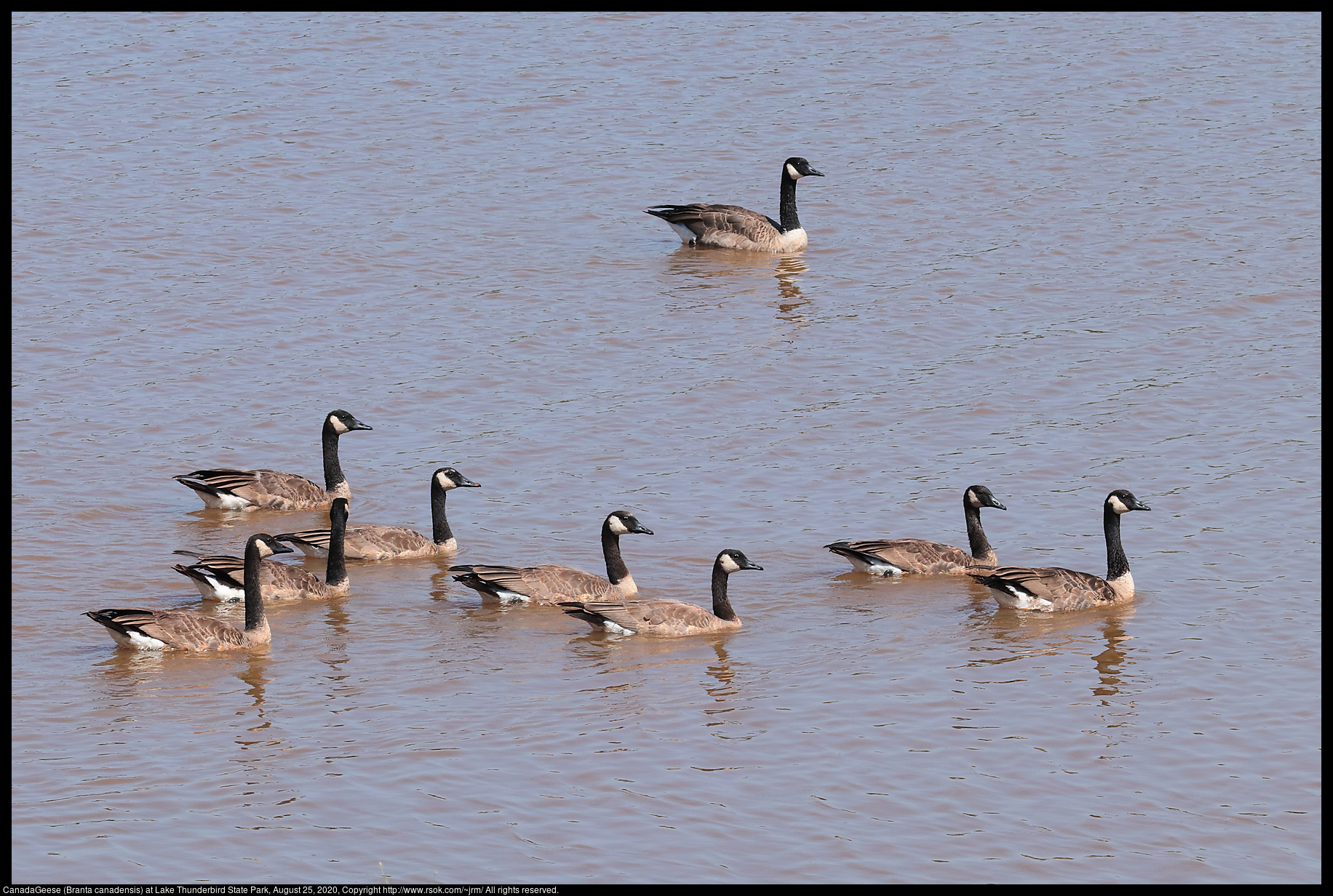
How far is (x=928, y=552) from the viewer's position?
1655cm

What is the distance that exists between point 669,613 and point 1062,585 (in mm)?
3315

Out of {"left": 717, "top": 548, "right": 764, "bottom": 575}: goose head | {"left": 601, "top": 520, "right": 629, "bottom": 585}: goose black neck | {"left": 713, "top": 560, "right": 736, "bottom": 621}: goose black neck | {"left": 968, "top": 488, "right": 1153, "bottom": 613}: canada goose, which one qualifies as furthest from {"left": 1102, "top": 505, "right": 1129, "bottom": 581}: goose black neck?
{"left": 601, "top": 520, "right": 629, "bottom": 585}: goose black neck

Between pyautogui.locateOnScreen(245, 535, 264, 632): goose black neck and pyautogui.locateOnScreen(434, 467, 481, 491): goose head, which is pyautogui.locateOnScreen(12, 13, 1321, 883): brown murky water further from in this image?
pyautogui.locateOnScreen(434, 467, 481, 491): goose head

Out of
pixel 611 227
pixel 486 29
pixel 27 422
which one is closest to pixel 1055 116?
pixel 611 227

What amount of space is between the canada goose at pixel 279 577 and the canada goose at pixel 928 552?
13.8ft

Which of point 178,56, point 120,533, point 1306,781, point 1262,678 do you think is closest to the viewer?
point 1306,781

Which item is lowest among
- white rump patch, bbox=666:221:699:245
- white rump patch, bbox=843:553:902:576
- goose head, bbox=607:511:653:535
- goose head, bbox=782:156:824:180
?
white rump patch, bbox=843:553:902:576

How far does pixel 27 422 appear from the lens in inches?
782

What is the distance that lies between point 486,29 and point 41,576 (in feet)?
80.1

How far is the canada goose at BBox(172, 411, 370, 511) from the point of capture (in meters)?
17.8

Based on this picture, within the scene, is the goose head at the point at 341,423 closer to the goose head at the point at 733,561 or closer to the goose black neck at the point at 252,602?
the goose black neck at the point at 252,602

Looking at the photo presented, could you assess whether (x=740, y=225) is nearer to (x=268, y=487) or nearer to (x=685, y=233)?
(x=685, y=233)
